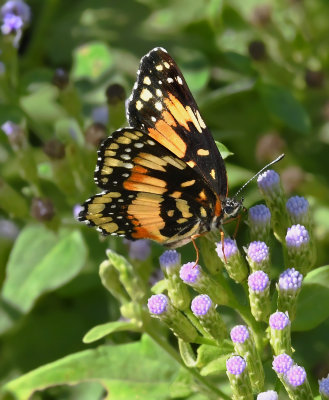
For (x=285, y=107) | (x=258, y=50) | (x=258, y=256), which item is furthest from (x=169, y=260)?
(x=258, y=50)

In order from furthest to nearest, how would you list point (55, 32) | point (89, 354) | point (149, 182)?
point (55, 32) → point (89, 354) → point (149, 182)

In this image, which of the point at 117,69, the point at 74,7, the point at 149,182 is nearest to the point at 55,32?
the point at 74,7

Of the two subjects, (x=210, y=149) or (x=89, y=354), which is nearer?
(x=210, y=149)

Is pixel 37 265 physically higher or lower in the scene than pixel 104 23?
lower

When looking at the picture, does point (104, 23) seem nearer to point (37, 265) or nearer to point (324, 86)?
point (324, 86)

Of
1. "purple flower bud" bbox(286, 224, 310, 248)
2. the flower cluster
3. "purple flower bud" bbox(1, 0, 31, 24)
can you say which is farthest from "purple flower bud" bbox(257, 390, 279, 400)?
"purple flower bud" bbox(1, 0, 31, 24)

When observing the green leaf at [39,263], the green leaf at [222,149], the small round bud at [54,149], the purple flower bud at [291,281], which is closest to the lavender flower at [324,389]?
the purple flower bud at [291,281]

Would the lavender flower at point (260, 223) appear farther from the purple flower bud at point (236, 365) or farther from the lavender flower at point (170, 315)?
the purple flower bud at point (236, 365)

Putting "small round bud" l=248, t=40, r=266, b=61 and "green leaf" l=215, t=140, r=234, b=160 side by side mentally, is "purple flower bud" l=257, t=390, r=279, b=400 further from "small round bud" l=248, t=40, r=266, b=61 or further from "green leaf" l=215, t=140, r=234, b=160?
"small round bud" l=248, t=40, r=266, b=61
